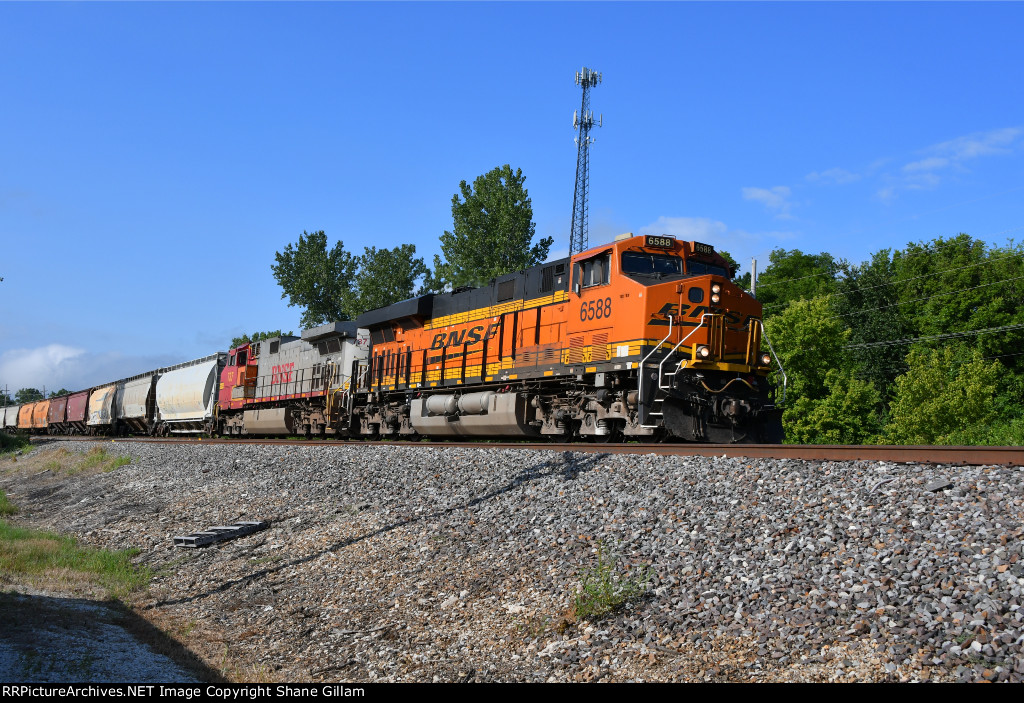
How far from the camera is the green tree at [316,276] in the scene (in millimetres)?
56906

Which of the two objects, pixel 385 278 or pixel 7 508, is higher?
pixel 385 278

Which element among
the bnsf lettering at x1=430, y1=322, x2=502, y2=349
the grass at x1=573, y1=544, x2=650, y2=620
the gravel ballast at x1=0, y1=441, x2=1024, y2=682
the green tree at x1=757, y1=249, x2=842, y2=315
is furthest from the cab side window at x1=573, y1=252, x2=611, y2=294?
the green tree at x1=757, y1=249, x2=842, y2=315

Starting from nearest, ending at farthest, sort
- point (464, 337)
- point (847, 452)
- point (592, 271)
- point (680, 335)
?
point (847, 452) < point (680, 335) < point (592, 271) < point (464, 337)

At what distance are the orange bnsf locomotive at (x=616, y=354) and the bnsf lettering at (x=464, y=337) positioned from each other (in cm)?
5

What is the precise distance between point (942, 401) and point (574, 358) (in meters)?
28.9

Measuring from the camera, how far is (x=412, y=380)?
19188mm

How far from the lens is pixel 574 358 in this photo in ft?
45.1

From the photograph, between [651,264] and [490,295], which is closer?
[651,264]

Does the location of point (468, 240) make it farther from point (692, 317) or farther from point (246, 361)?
point (692, 317)

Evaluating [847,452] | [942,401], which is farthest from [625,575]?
[942,401]

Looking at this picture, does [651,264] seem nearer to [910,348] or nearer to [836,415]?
[836,415]

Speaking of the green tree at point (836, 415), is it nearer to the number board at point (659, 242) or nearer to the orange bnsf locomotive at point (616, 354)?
the orange bnsf locomotive at point (616, 354)

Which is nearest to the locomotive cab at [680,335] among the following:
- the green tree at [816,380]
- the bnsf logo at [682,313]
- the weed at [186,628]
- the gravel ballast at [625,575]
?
the bnsf logo at [682,313]

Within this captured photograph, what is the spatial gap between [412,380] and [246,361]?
14005 millimetres
